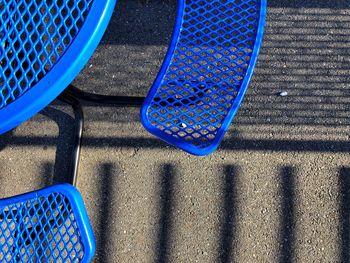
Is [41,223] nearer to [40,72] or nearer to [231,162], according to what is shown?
[40,72]

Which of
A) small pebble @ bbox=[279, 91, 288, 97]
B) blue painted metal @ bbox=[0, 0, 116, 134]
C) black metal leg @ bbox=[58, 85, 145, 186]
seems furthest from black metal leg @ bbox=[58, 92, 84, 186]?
small pebble @ bbox=[279, 91, 288, 97]

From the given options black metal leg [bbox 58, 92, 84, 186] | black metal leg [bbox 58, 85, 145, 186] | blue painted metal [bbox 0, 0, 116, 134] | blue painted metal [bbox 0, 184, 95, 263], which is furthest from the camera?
black metal leg [bbox 58, 92, 84, 186]

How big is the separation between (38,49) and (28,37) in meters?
0.11

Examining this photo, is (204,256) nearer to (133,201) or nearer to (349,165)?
(133,201)

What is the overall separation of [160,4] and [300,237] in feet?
4.42

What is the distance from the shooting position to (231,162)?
7.84ft

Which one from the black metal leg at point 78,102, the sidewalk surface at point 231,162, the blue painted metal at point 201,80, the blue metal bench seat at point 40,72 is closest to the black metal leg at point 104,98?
the black metal leg at point 78,102

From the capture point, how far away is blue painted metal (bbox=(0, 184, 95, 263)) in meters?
1.71

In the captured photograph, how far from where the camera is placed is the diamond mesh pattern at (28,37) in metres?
1.49

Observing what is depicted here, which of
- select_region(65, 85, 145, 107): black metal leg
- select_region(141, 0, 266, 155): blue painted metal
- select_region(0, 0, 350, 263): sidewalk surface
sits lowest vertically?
select_region(0, 0, 350, 263): sidewalk surface

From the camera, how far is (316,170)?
2344 millimetres

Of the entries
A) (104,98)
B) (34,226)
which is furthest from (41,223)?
(104,98)

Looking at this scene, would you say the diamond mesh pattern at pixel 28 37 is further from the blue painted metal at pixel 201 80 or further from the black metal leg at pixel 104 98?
the black metal leg at pixel 104 98

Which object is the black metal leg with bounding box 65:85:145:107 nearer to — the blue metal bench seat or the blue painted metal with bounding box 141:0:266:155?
the blue painted metal with bounding box 141:0:266:155
